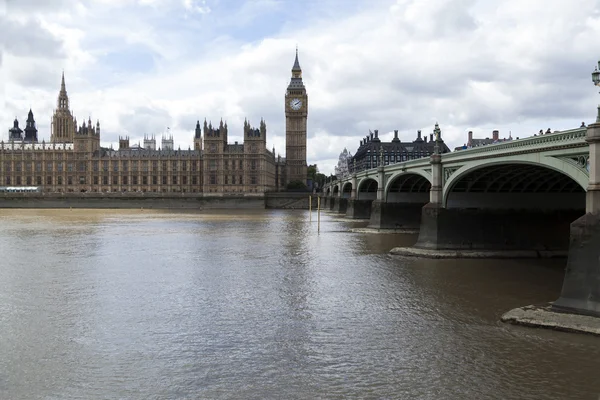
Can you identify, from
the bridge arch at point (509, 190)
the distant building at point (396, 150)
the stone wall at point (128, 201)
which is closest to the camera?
the bridge arch at point (509, 190)

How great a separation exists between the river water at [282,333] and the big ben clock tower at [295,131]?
123 metres

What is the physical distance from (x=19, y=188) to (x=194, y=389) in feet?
454

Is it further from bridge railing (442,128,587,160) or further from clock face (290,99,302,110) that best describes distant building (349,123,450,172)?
bridge railing (442,128,587,160)

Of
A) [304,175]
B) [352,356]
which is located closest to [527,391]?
[352,356]

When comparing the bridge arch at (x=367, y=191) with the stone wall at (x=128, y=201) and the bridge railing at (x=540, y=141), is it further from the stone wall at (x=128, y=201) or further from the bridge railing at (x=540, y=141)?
the stone wall at (x=128, y=201)

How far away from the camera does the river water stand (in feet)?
37.8

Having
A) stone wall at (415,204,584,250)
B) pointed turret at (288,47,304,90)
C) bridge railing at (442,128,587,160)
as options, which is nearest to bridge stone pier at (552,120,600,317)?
bridge railing at (442,128,587,160)

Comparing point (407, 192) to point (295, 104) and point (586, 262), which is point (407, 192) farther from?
point (295, 104)

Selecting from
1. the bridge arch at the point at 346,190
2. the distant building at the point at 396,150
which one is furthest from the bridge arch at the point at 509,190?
the distant building at the point at 396,150

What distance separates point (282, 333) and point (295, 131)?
137 meters

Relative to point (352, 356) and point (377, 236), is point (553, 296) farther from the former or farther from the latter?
point (377, 236)

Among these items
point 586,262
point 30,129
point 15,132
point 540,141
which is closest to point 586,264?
point 586,262

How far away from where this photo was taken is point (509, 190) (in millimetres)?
33562

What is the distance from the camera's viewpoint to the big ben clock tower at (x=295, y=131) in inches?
5935
